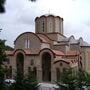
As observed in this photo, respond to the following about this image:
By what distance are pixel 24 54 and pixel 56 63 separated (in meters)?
4.50

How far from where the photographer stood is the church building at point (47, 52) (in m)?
33.6

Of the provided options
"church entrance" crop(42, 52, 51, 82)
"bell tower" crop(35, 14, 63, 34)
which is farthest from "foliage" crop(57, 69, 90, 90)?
"bell tower" crop(35, 14, 63, 34)

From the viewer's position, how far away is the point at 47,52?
34.1 metres

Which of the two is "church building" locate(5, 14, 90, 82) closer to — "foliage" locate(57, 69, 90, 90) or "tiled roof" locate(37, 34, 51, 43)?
"tiled roof" locate(37, 34, 51, 43)

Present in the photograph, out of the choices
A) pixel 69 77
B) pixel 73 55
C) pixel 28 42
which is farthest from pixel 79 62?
pixel 69 77

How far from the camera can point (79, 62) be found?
36.8 metres

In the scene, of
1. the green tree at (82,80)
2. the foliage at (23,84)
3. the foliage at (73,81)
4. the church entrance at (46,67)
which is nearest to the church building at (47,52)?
the church entrance at (46,67)

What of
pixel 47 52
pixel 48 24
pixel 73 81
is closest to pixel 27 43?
pixel 47 52

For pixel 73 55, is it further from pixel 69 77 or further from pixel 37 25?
pixel 69 77

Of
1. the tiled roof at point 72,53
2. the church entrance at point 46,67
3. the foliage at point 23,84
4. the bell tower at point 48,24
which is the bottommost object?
the foliage at point 23,84

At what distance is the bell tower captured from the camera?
38312 mm

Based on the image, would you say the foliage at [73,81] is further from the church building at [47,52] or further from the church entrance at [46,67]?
the church entrance at [46,67]

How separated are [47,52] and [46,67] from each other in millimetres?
2467

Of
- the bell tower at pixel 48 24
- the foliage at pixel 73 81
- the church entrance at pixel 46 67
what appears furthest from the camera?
the bell tower at pixel 48 24
